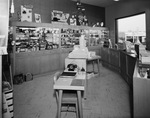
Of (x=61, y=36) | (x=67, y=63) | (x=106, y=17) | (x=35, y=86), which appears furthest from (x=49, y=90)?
(x=106, y=17)

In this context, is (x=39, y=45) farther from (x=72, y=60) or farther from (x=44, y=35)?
(x=72, y=60)

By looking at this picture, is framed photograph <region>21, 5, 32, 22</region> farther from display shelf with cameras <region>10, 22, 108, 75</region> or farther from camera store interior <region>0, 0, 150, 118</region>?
display shelf with cameras <region>10, 22, 108, 75</region>

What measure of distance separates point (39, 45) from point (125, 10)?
5173 millimetres

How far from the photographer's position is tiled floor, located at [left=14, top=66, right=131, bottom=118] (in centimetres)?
276

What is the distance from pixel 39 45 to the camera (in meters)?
5.96

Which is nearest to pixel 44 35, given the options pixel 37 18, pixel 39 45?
pixel 39 45

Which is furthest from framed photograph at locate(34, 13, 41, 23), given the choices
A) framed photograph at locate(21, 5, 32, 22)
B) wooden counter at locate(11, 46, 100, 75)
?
wooden counter at locate(11, 46, 100, 75)

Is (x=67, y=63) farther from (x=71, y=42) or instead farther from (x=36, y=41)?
(x=71, y=42)

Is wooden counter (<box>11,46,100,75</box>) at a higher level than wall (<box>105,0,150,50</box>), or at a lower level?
lower

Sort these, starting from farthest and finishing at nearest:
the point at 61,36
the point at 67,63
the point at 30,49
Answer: the point at 61,36 → the point at 30,49 → the point at 67,63

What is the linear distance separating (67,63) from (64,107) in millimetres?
1071

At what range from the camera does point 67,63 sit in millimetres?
3508

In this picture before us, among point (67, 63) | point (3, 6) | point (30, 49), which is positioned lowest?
point (67, 63)

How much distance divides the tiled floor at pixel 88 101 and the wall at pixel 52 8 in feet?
10.8
